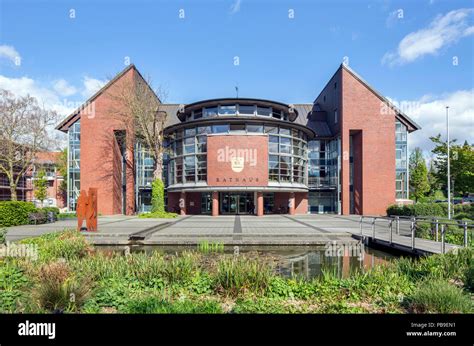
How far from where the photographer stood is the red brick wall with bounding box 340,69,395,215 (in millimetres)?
31078

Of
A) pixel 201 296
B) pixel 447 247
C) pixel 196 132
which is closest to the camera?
pixel 201 296

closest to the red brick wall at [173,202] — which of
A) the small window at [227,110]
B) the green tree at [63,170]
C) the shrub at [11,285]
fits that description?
the small window at [227,110]

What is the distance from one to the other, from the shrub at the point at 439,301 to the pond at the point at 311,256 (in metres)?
3.44

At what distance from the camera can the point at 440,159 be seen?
35.7m

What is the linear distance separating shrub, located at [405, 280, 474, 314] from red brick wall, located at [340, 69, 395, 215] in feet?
93.2

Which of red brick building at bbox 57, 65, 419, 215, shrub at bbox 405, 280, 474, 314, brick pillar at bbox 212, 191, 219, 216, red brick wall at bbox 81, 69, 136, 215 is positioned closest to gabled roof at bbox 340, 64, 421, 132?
red brick building at bbox 57, 65, 419, 215

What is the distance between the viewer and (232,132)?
2770 cm

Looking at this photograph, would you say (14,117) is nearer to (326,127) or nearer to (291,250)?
(291,250)

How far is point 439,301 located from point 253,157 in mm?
23514

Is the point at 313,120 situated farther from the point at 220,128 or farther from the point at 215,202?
the point at 215,202

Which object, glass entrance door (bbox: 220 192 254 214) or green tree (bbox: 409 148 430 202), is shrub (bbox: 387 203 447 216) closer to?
glass entrance door (bbox: 220 192 254 214)
